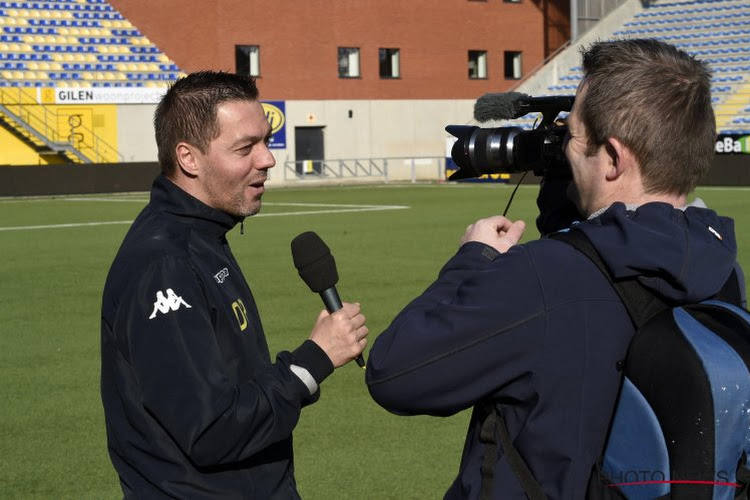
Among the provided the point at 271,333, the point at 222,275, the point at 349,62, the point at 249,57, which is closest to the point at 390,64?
the point at 349,62

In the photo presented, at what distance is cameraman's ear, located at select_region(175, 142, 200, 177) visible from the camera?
3148 millimetres

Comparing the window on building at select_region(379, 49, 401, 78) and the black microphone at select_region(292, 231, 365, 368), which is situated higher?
the window on building at select_region(379, 49, 401, 78)

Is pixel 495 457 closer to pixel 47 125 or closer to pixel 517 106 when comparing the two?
pixel 517 106

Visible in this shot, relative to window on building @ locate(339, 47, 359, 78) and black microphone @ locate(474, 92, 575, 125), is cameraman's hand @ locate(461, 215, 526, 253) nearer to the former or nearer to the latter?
black microphone @ locate(474, 92, 575, 125)

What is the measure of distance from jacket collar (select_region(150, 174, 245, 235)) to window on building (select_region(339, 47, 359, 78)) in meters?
45.3

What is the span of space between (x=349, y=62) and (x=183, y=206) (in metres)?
45.8

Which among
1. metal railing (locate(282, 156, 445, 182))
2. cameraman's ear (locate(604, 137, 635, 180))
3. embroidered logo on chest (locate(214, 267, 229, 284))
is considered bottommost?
metal railing (locate(282, 156, 445, 182))

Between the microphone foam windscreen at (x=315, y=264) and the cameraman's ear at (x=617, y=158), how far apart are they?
968 millimetres

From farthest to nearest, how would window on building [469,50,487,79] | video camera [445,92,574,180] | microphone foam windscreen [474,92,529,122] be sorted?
window on building [469,50,487,79] → microphone foam windscreen [474,92,529,122] → video camera [445,92,574,180]

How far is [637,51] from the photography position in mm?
2264

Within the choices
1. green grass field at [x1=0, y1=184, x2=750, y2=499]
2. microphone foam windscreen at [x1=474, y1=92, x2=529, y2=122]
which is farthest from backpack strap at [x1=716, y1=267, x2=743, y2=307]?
green grass field at [x1=0, y1=184, x2=750, y2=499]

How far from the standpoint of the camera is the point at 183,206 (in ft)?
10.3

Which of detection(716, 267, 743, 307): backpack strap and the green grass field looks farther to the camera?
the green grass field

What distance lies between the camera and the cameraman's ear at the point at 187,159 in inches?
124
